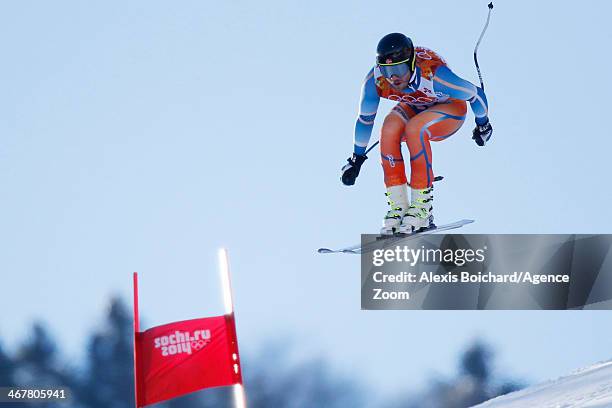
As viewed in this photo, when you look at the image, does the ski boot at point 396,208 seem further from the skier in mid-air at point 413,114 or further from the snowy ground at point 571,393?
the snowy ground at point 571,393

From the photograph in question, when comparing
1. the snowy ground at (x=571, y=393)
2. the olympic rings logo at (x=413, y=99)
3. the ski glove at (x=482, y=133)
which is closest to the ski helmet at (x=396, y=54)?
the olympic rings logo at (x=413, y=99)

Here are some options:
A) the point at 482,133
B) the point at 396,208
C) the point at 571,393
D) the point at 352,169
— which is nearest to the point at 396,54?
the point at 482,133

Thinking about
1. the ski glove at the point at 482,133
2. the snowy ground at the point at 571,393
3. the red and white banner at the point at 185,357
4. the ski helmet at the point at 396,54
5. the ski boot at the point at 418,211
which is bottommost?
the snowy ground at the point at 571,393

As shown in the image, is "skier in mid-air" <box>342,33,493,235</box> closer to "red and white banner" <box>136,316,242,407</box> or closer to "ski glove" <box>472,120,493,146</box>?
"ski glove" <box>472,120,493,146</box>

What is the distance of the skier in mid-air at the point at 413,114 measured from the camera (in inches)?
655

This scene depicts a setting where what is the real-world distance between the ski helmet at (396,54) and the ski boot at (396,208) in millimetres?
1379

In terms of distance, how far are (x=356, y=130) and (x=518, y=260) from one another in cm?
379

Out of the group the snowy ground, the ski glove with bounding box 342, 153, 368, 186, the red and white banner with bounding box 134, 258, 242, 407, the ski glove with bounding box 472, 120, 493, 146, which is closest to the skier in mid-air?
the ski glove with bounding box 472, 120, 493, 146

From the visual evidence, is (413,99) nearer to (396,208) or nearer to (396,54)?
(396,54)

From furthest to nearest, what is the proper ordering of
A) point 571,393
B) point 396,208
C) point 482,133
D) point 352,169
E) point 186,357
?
point 352,169
point 482,133
point 396,208
point 571,393
point 186,357

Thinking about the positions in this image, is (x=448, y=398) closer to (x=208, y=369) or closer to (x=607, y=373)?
(x=607, y=373)

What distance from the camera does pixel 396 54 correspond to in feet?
54.0

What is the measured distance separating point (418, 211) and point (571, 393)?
2.66 metres

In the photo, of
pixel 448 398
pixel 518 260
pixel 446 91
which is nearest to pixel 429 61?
pixel 446 91
